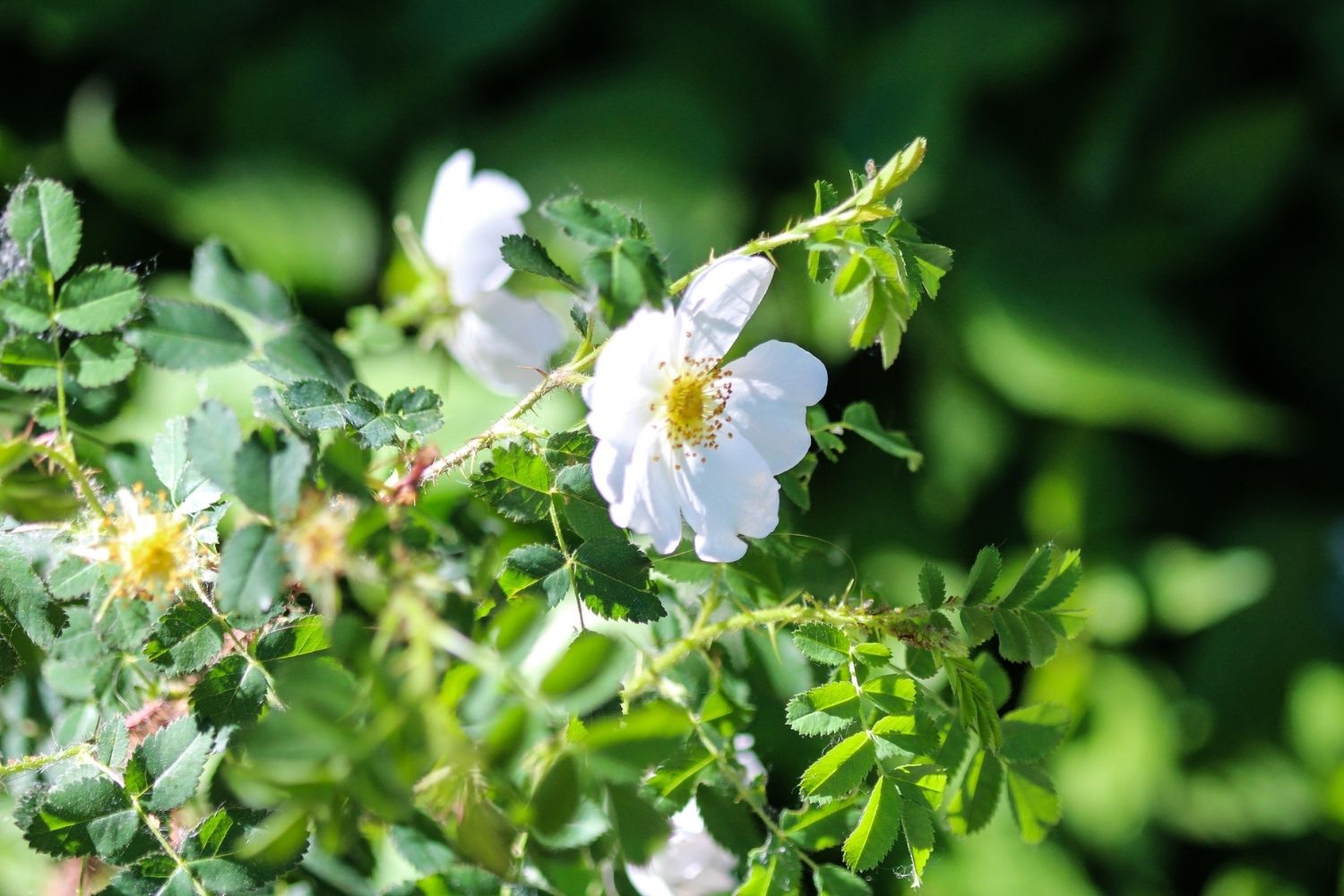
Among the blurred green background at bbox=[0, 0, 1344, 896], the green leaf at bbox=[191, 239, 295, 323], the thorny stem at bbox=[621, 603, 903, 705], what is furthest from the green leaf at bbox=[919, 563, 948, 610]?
the blurred green background at bbox=[0, 0, 1344, 896]

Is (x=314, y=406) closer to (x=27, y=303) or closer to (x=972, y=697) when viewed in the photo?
(x=27, y=303)

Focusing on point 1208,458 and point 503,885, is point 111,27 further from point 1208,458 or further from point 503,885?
point 1208,458

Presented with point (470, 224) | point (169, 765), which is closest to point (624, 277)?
point (169, 765)

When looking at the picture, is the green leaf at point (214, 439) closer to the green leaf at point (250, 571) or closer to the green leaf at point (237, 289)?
the green leaf at point (250, 571)

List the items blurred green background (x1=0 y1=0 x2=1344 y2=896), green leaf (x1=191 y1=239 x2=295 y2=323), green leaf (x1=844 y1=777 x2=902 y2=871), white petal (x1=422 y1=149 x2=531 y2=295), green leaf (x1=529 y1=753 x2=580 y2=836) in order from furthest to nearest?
blurred green background (x1=0 y1=0 x2=1344 y2=896), white petal (x1=422 y1=149 x2=531 y2=295), green leaf (x1=191 y1=239 x2=295 y2=323), green leaf (x1=844 y1=777 x2=902 y2=871), green leaf (x1=529 y1=753 x2=580 y2=836)

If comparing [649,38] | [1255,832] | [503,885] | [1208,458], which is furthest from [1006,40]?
[503,885]

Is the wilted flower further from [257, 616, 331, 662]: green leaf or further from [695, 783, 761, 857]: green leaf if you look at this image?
[695, 783, 761, 857]: green leaf
